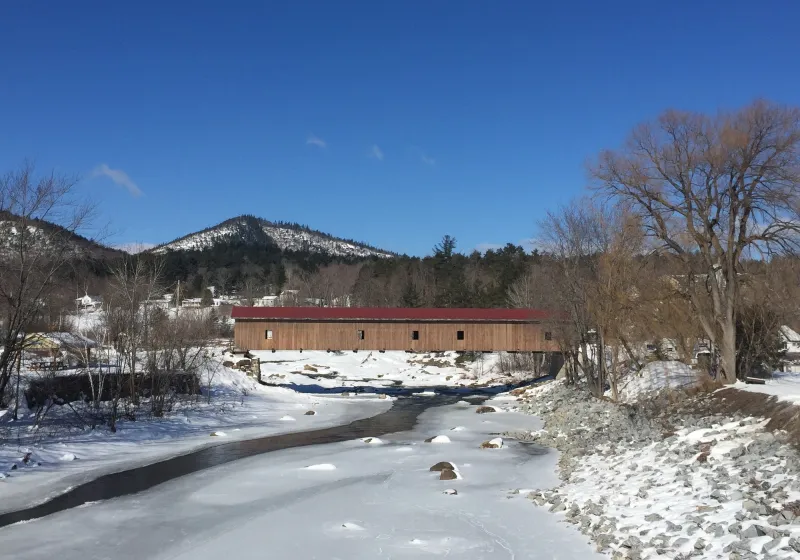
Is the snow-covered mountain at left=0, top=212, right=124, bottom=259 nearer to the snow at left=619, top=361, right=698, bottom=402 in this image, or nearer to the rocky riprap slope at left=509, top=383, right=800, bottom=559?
the rocky riprap slope at left=509, top=383, right=800, bottom=559

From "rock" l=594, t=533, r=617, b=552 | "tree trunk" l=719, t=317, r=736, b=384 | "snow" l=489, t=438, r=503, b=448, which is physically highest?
"tree trunk" l=719, t=317, r=736, b=384

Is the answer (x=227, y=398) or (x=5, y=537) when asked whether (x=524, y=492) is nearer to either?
(x=5, y=537)

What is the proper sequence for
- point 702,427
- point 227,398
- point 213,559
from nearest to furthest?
point 213,559
point 702,427
point 227,398

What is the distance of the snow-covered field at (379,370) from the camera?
43062mm

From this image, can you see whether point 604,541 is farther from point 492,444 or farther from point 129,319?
point 129,319

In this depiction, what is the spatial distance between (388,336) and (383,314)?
129 cm

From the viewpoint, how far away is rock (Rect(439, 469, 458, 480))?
13273 mm

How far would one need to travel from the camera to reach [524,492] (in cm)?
1182

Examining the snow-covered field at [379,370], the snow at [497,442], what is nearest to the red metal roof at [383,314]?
the snow-covered field at [379,370]

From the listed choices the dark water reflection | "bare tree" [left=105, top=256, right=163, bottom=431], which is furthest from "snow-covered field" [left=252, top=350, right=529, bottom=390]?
"bare tree" [left=105, top=256, right=163, bottom=431]

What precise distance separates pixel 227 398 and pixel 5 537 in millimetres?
20774

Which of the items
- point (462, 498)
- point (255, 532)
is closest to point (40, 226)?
point (255, 532)

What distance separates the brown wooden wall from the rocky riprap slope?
19.2m

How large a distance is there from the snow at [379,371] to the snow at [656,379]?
46.3 ft
